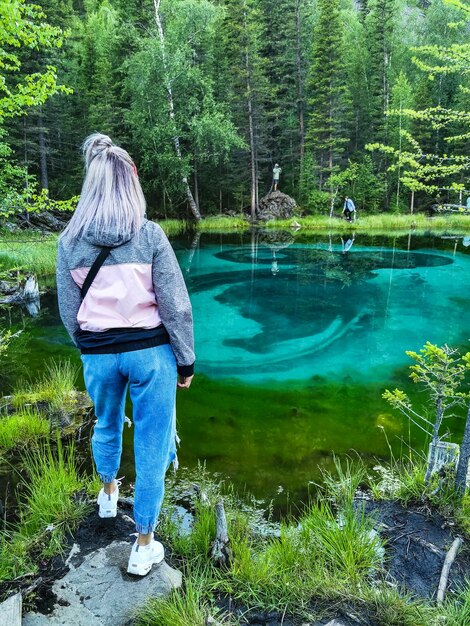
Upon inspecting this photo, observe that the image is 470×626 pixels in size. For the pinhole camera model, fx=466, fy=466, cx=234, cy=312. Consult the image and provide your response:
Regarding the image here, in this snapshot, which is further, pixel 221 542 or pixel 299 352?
pixel 299 352

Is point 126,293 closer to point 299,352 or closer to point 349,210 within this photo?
point 299,352

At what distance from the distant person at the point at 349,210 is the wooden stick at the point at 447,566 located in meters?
23.4

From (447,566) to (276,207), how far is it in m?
25.7

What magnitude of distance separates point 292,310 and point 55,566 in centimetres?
795

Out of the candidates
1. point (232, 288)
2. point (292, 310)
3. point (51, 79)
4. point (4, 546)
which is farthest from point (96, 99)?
point (4, 546)

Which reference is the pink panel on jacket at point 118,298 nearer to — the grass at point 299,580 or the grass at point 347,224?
the grass at point 299,580

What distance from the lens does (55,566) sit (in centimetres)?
228

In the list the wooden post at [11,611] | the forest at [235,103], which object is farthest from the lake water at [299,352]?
the forest at [235,103]

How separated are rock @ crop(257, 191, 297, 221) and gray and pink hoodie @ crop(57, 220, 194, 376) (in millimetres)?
24846

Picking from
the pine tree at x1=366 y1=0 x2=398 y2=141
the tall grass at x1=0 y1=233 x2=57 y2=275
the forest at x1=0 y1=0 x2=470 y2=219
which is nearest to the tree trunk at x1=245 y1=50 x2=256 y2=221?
the forest at x1=0 y1=0 x2=470 y2=219

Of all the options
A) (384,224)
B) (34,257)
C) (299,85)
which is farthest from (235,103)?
(34,257)

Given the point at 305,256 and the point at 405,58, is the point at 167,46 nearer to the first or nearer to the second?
the point at 305,256

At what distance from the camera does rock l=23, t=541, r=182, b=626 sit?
198cm

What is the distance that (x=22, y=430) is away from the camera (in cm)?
432
